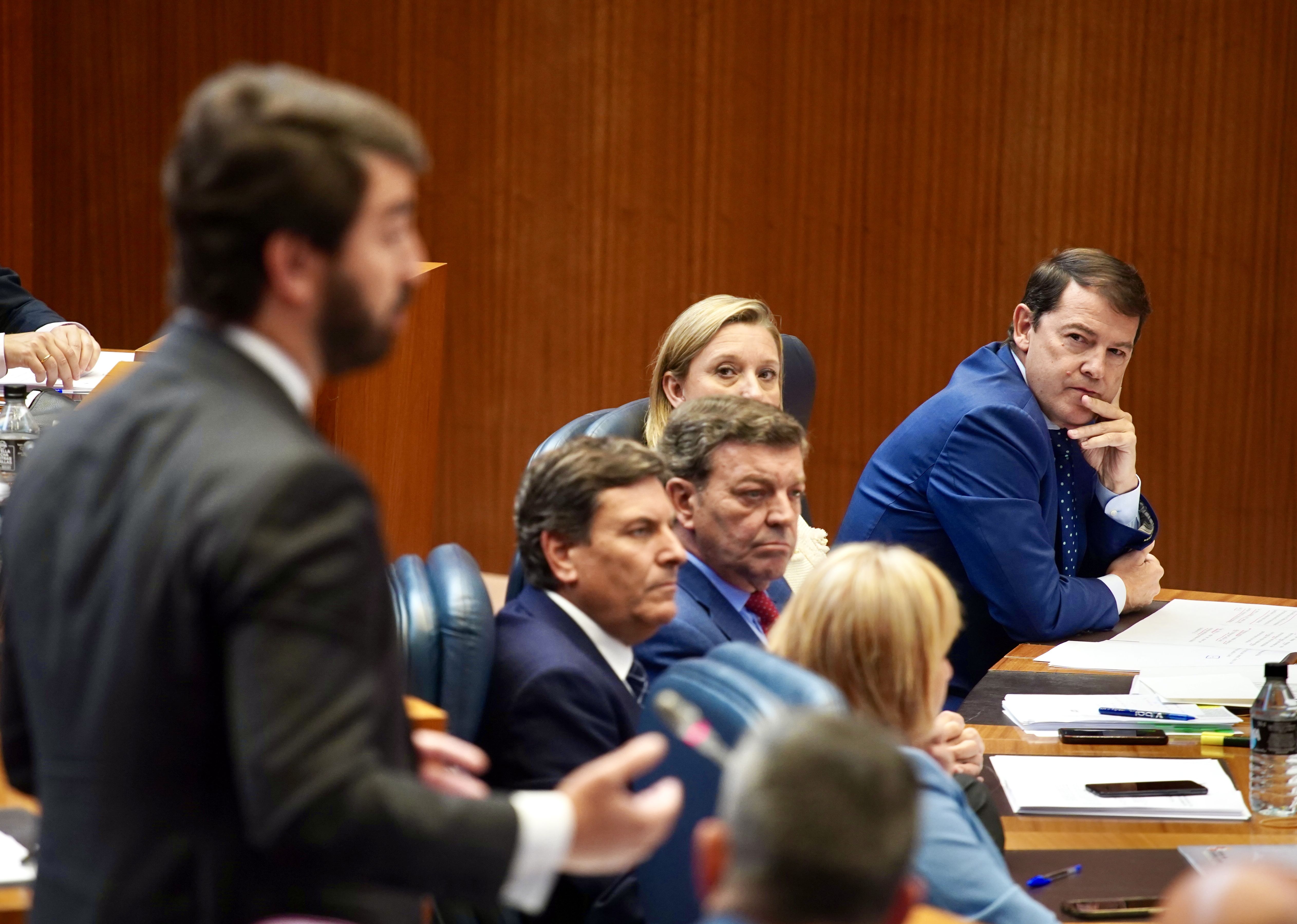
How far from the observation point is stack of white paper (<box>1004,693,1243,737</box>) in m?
2.40

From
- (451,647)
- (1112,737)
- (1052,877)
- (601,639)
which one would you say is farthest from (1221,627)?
(451,647)

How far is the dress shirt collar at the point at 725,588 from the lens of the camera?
2.52 metres

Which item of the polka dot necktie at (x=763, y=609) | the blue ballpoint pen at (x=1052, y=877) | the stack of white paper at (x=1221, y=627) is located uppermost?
the polka dot necktie at (x=763, y=609)

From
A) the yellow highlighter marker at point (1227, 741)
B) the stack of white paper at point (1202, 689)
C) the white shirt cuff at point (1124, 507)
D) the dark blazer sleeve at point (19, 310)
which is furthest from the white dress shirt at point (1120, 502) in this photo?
the dark blazer sleeve at point (19, 310)

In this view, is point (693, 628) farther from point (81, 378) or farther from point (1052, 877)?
point (81, 378)

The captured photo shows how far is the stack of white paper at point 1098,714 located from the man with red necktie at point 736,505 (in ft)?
1.53

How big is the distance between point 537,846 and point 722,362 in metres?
2.37

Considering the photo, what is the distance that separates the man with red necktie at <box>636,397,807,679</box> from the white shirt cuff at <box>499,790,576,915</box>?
1421 millimetres

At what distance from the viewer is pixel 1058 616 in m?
3.03

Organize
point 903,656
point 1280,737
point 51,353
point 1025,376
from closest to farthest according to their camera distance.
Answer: point 903,656, point 1280,737, point 51,353, point 1025,376

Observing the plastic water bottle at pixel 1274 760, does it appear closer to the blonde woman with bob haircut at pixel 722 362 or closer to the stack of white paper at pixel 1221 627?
the stack of white paper at pixel 1221 627

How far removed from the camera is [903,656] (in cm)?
162

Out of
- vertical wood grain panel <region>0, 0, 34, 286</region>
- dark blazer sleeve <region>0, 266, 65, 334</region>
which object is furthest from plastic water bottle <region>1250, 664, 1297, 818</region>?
vertical wood grain panel <region>0, 0, 34, 286</region>

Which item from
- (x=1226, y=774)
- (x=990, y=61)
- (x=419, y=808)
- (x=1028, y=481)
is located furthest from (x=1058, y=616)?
(x=990, y=61)
